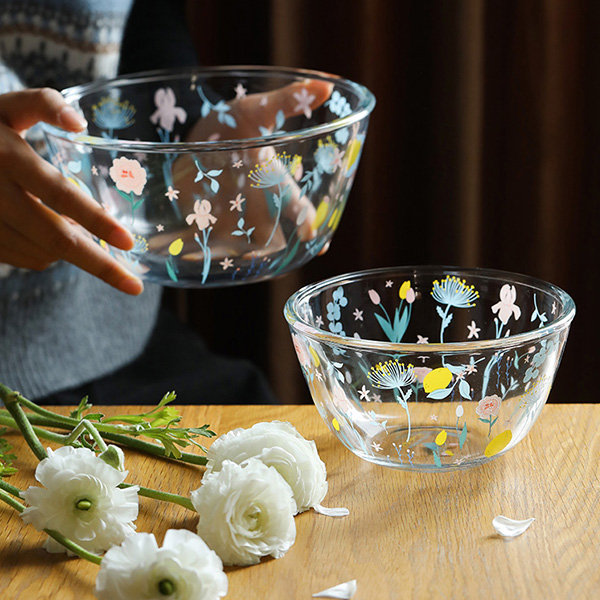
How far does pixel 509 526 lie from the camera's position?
0.57m

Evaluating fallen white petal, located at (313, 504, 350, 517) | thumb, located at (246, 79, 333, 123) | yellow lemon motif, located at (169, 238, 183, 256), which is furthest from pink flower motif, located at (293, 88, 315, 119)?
fallen white petal, located at (313, 504, 350, 517)

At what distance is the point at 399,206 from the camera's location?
4.98 feet

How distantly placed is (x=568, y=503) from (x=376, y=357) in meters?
0.16

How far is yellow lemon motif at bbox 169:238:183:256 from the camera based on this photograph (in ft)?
2.52

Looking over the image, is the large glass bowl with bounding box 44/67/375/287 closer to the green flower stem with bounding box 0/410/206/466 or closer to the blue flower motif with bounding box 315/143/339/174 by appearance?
the blue flower motif with bounding box 315/143/339/174

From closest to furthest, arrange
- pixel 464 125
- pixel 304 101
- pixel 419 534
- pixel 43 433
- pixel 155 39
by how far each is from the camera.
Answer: pixel 419 534
pixel 43 433
pixel 304 101
pixel 155 39
pixel 464 125

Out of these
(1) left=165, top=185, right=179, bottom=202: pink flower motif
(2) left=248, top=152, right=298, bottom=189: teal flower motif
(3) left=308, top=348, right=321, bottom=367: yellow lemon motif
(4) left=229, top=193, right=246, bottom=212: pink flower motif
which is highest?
(2) left=248, top=152, right=298, bottom=189: teal flower motif

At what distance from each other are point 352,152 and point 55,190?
0.26 m

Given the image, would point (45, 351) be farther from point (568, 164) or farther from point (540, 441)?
point (568, 164)

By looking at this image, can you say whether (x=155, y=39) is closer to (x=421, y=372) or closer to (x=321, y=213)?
(x=321, y=213)

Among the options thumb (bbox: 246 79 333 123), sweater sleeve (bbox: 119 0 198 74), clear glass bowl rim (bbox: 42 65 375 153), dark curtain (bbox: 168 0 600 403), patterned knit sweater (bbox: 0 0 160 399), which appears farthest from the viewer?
dark curtain (bbox: 168 0 600 403)

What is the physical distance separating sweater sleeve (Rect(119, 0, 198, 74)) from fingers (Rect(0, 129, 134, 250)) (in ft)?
1.49

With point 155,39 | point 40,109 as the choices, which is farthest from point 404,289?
point 155,39

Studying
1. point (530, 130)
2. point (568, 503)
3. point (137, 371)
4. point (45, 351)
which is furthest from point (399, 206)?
point (568, 503)
